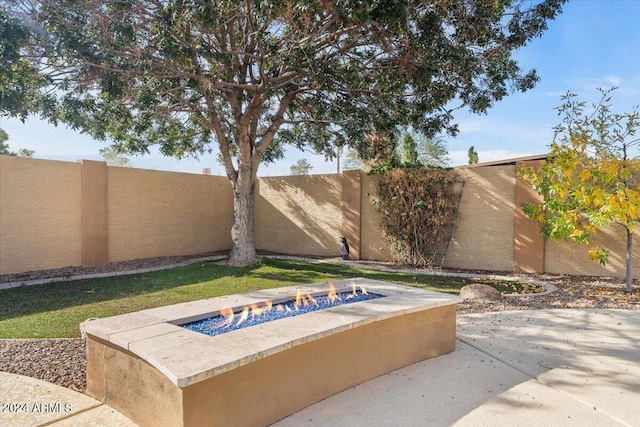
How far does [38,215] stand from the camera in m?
8.32

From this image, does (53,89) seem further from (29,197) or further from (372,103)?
(372,103)

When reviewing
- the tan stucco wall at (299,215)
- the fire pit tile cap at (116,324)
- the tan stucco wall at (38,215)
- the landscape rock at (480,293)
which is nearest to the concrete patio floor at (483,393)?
the fire pit tile cap at (116,324)

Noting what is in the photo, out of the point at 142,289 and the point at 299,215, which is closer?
the point at 142,289

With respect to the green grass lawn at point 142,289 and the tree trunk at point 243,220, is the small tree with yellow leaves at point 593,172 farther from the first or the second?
the tree trunk at point 243,220

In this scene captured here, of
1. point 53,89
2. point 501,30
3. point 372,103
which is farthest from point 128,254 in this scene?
point 501,30

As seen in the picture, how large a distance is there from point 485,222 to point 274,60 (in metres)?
6.37

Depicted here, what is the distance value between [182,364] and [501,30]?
29.6ft

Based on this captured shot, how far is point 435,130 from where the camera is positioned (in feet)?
33.1

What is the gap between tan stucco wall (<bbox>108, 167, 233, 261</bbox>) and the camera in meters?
9.85

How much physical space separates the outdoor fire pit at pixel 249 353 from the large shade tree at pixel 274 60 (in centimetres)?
401

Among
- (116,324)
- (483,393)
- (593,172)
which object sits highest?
(593,172)

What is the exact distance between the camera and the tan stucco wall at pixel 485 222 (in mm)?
9344

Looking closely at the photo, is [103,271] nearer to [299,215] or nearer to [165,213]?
[165,213]

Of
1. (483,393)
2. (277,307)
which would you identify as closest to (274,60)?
(277,307)
